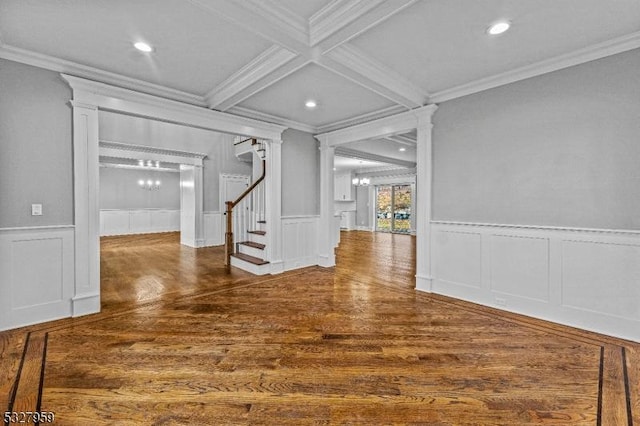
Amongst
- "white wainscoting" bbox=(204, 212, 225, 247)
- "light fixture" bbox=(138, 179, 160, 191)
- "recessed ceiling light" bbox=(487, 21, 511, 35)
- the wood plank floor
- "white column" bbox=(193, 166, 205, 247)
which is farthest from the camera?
"light fixture" bbox=(138, 179, 160, 191)

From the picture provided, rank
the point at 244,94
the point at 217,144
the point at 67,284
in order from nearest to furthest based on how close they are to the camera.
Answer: the point at 67,284, the point at 244,94, the point at 217,144

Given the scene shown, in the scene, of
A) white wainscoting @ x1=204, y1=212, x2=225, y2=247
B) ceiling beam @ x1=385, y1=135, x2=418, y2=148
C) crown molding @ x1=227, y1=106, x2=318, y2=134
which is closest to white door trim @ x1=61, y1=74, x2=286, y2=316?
crown molding @ x1=227, y1=106, x2=318, y2=134

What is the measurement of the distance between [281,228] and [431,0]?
12.5ft

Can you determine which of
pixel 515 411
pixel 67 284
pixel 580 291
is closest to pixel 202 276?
pixel 67 284

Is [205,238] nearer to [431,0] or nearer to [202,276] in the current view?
[202,276]

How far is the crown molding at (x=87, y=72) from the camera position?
274 cm

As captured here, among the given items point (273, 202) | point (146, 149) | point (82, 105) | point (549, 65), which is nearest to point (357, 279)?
point (273, 202)

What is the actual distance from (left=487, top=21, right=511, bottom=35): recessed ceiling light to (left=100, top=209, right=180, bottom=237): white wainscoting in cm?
1227

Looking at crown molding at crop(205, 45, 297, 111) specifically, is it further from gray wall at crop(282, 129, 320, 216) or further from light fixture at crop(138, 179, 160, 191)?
light fixture at crop(138, 179, 160, 191)

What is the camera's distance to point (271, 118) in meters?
4.73

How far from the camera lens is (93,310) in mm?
3154

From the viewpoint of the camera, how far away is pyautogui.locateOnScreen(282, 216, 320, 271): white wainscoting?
17.0 ft

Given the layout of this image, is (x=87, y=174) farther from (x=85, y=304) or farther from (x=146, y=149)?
(x=146, y=149)

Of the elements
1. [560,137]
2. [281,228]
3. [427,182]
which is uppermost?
[560,137]
